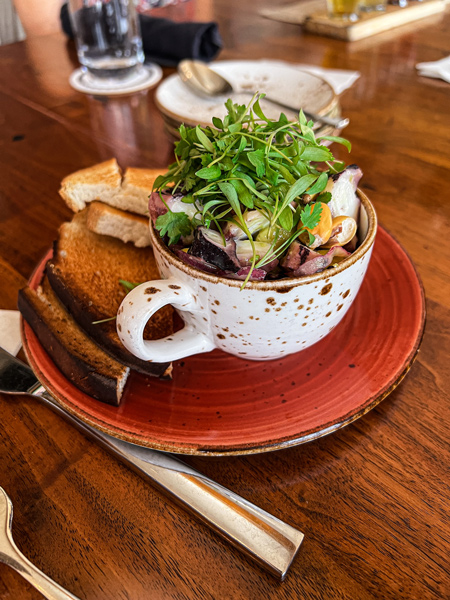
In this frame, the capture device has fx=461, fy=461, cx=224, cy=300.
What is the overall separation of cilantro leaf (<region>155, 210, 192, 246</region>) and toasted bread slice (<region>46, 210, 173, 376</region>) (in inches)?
6.4

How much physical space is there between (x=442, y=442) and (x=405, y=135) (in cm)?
99

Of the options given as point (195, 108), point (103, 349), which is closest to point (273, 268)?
point (103, 349)

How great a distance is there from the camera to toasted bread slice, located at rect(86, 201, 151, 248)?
34.6 inches

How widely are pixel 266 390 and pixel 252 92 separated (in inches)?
40.5

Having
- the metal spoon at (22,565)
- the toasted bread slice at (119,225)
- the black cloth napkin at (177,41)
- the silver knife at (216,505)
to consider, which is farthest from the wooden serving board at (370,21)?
the metal spoon at (22,565)

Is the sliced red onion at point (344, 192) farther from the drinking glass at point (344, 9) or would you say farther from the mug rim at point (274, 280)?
the drinking glass at point (344, 9)

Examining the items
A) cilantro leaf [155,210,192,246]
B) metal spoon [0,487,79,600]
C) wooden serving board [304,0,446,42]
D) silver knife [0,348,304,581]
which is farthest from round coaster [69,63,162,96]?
metal spoon [0,487,79,600]

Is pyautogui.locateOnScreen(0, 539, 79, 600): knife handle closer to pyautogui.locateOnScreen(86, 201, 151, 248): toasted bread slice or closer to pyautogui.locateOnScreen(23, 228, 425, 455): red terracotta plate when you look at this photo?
pyautogui.locateOnScreen(23, 228, 425, 455): red terracotta plate

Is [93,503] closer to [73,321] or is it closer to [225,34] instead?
[73,321]

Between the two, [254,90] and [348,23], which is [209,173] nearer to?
[254,90]

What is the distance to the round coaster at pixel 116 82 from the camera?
1625mm

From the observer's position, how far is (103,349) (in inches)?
25.9

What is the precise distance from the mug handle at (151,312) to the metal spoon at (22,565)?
9.0 inches

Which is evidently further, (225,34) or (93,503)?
(225,34)
